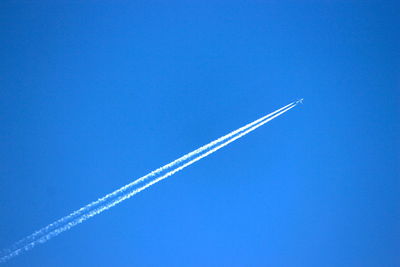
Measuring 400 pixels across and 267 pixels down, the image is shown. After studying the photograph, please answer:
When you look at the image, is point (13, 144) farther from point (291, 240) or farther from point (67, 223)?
point (291, 240)

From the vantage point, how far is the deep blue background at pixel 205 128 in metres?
2.19

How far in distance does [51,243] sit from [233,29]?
2.06 meters

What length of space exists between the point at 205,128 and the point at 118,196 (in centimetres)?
80

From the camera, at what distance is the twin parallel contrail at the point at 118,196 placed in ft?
7.09

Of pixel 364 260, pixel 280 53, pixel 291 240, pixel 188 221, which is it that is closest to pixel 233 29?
pixel 280 53

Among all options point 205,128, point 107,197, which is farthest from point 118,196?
point 205,128

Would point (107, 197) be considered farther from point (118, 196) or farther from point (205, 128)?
point (205, 128)

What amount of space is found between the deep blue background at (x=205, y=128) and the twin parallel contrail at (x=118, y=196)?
5 centimetres

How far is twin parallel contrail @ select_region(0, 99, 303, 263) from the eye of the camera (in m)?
2.16

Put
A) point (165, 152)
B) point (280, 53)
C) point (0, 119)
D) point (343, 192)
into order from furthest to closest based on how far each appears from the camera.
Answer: point (343, 192)
point (280, 53)
point (165, 152)
point (0, 119)

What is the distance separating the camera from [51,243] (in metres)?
2.18

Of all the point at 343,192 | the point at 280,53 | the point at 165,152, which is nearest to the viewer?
the point at 165,152

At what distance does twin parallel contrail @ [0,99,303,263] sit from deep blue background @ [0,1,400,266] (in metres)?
0.05

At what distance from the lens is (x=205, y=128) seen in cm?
235
